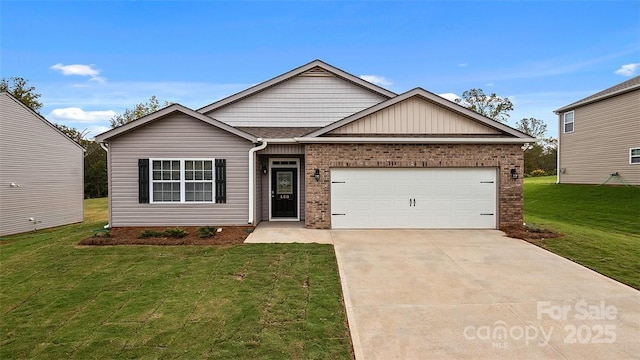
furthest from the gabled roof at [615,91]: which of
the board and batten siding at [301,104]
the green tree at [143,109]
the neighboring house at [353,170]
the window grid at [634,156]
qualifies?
the green tree at [143,109]

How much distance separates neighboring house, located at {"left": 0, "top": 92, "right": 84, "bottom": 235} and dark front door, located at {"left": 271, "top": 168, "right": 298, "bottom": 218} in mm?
10989

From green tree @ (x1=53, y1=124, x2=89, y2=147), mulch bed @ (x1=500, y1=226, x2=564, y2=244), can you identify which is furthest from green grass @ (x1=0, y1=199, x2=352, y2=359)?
green tree @ (x1=53, y1=124, x2=89, y2=147)

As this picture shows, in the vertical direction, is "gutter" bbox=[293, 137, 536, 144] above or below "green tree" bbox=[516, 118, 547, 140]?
below

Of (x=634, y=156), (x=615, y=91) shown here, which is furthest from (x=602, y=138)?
(x=615, y=91)

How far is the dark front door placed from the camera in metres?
12.5

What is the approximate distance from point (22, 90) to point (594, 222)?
4536cm

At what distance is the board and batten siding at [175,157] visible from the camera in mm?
10688

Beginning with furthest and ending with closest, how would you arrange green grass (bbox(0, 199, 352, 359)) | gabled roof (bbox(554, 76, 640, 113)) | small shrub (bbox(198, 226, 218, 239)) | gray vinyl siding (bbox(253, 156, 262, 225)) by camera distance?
gabled roof (bbox(554, 76, 640, 113)) < gray vinyl siding (bbox(253, 156, 262, 225)) < small shrub (bbox(198, 226, 218, 239)) < green grass (bbox(0, 199, 352, 359))

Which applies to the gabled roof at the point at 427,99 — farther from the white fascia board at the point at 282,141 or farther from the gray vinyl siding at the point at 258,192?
the gray vinyl siding at the point at 258,192

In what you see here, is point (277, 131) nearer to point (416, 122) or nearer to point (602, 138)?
point (416, 122)

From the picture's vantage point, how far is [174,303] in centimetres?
526

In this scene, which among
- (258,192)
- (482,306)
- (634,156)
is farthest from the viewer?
(634,156)

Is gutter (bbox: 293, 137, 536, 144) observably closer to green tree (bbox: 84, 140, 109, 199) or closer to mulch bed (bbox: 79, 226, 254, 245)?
mulch bed (bbox: 79, 226, 254, 245)

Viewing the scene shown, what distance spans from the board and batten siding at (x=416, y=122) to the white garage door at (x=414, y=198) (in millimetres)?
1282
